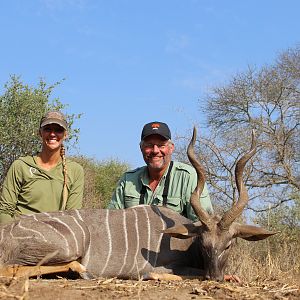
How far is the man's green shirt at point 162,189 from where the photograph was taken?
4.43m

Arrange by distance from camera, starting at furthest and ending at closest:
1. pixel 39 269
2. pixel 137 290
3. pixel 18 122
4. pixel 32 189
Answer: pixel 18 122 → pixel 32 189 → pixel 39 269 → pixel 137 290

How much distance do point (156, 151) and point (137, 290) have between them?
163 cm

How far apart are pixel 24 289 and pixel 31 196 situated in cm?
183

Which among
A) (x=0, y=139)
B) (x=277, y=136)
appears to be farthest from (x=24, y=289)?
(x=277, y=136)

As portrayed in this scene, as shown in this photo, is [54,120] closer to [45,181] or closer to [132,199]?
[45,181]

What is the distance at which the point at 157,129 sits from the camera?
4422 mm

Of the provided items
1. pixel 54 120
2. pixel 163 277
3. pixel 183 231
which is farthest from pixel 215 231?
pixel 54 120

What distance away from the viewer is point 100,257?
404 centimetres

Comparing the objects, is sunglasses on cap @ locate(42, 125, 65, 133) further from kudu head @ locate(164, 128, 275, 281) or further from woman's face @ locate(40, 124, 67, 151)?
kudu head @ locate(164, 128, 275, 281)

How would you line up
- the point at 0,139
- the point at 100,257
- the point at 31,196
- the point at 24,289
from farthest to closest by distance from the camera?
the point at 0,139 < the point at 31,196 < the point at 100,257 < the point at 24,289

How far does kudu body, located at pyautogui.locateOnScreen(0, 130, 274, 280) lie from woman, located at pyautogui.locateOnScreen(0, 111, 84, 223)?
1.17ft

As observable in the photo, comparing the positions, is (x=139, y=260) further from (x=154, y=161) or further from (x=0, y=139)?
(x=0, y=139)

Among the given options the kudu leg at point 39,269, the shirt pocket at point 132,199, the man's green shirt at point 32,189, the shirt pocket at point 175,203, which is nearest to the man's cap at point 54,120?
the man's green shirt at point 32,189

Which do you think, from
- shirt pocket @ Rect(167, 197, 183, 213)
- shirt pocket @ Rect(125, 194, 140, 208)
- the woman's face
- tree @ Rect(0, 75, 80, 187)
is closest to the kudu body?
shirt pocket @ Rect(167, 197, 183, 213)
